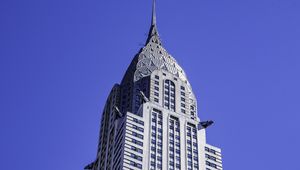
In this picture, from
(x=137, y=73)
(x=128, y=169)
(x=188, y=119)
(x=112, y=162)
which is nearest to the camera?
(x=128, y=169)

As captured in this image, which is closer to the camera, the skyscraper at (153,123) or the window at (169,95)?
the skyscraper at (153,123)

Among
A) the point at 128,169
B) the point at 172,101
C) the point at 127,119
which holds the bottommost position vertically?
the point at 128,169

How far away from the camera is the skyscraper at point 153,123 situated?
145 metres

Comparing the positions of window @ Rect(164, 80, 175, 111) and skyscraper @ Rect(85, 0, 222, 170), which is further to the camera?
window @ Rect(164, 80, 175, 111)

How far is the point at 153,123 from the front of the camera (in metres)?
154

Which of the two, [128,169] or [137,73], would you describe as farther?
[137,73]

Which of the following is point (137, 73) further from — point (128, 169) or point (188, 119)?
point (128, 169)

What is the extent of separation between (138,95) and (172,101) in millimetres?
8087

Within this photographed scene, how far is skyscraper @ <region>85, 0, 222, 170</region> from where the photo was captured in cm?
14538

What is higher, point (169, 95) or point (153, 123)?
point (169, 95)

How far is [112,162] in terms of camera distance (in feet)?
487

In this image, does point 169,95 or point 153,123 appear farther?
point 169,95

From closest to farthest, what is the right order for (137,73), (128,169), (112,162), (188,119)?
(128,169)
(112,162)
(188,119)
(137,73)

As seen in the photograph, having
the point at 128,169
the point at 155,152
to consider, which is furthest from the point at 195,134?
the point at 128,169
